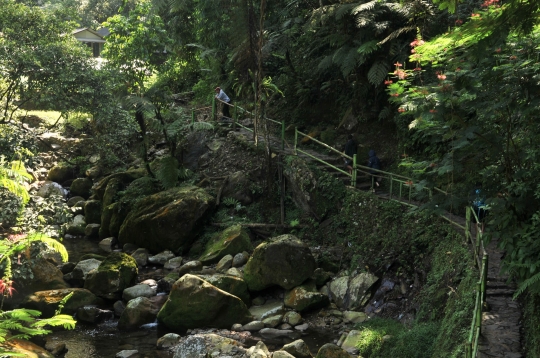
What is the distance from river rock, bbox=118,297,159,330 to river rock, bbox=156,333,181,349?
3.49 ft

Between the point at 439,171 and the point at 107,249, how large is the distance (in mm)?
12663

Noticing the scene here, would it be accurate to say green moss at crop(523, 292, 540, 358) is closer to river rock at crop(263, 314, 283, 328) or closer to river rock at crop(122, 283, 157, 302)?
river rock at crop(263, 314, 283, 328)

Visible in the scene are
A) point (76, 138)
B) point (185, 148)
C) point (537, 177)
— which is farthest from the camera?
point (76, 138)

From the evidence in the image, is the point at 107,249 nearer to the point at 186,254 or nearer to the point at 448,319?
the point at 186,254

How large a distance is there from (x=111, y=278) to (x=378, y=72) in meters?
8.88

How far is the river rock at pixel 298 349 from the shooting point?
1045cm

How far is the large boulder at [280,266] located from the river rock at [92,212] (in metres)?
8.41

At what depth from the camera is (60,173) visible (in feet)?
76.5

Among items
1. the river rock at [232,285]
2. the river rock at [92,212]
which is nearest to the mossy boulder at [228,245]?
the river rock at [232,285]

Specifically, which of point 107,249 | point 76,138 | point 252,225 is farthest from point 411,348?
point 76,138

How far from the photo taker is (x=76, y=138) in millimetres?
26484

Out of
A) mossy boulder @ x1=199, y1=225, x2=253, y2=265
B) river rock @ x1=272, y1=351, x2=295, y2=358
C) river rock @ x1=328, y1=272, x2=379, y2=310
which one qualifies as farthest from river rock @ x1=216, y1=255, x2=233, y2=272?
river rock @ x1=272, y1=351, x2=295, y2=358

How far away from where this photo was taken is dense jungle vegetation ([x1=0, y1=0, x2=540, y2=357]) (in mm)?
6938

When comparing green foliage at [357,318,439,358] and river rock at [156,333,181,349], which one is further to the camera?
river rock at [156,333,181,349]
